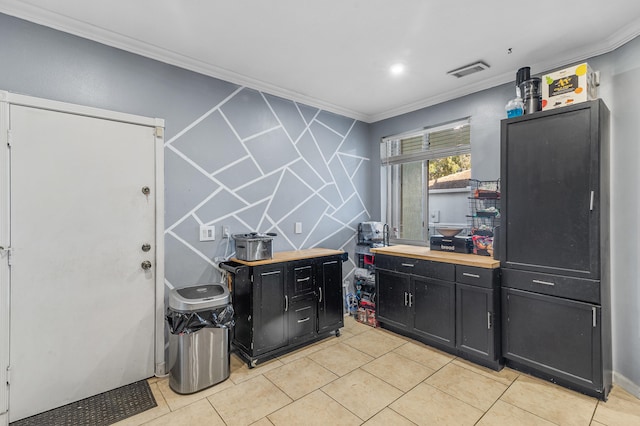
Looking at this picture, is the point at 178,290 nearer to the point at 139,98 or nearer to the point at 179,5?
the point at 139,98

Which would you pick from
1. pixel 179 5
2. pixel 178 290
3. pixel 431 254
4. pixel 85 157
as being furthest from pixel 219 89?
pixel 431 254

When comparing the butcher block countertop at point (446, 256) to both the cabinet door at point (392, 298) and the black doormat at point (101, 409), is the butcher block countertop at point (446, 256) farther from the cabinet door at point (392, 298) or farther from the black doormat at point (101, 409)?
the black doormat at point (101, 409)

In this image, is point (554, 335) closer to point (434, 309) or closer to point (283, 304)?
point (434, 309)

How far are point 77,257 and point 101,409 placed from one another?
1.07 m

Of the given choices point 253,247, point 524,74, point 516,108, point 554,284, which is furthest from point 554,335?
point 253,247

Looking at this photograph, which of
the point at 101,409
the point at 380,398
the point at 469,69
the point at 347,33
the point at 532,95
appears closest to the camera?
the point at 101,409

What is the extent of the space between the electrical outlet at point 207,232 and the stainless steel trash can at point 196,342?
582mm

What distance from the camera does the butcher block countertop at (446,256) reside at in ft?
8.67

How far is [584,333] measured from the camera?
2.22 meters

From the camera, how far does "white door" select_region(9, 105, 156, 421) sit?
6.65 ft

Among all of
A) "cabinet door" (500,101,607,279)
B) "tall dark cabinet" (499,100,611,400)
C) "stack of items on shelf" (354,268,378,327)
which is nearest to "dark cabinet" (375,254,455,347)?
"stack of items on shelf" (354,268,378,327)

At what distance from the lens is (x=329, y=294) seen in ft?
10.6

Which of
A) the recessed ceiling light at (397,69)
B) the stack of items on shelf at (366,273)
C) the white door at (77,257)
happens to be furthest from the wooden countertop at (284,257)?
the recessed ceiling light at (397,69)

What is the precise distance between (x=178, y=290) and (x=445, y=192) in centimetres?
314
